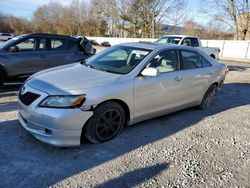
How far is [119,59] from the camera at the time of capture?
4.80 metres

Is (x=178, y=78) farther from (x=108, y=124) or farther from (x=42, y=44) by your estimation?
(x=42, y=44)

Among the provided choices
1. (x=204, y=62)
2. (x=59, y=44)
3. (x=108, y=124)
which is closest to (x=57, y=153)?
(x=108, y=124)

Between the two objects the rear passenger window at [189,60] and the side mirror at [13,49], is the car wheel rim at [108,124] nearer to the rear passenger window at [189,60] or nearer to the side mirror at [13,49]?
the rear passenger window at [189,60]

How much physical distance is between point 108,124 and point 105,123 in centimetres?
7

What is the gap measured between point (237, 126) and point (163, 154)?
2.19 metres

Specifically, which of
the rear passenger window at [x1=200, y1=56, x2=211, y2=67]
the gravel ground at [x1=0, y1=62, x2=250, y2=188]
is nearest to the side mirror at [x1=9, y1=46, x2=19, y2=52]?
the gravel ground at [x1=0, y1=62, x2=250, y2=188]

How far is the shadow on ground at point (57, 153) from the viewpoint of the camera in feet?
10.3

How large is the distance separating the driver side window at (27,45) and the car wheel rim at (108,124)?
4.31m

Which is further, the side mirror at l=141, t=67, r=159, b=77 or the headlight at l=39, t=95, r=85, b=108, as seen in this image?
the side mirror at l=141, t=67, r=159, b=77

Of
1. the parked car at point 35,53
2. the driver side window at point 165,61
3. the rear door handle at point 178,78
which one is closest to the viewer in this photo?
the driver side window at point 165,61

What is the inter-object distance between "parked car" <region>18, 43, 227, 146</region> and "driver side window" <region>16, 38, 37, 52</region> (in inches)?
120

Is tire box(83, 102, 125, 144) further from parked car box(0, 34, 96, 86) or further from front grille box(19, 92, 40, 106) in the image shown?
parked car box(0, 34, 96, 86)

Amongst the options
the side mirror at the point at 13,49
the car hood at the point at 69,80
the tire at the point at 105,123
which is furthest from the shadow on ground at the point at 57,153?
the side mirror at the point at 13,49

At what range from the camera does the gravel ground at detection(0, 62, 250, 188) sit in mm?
3180
